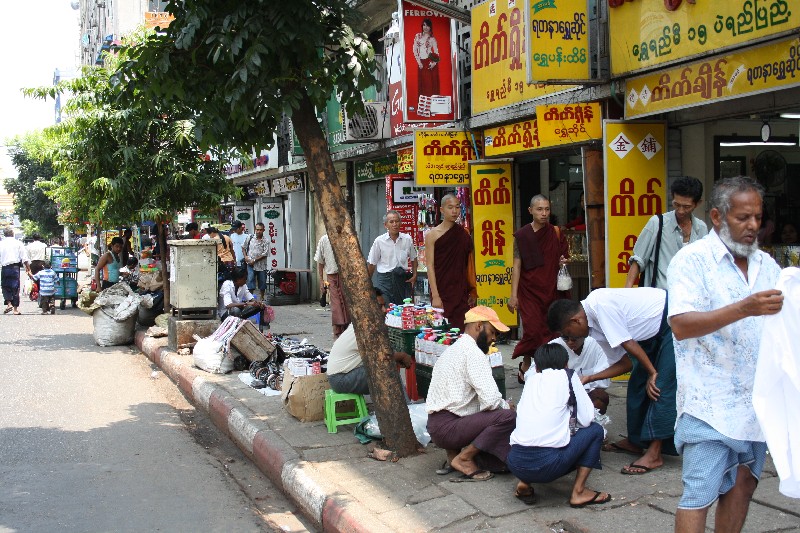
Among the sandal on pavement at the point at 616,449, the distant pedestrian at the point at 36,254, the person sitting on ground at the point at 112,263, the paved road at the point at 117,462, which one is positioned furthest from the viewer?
the distant pedestrian at the point at 36,254

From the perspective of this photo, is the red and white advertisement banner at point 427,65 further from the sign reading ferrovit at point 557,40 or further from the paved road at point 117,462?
the paved road at point 117,462

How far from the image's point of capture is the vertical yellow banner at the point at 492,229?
10.8m

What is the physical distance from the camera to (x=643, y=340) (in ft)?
17.8

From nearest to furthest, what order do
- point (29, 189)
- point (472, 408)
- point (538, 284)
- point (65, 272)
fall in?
point (472, 408), point (538, 284), point (65, 272), point (29, 189)

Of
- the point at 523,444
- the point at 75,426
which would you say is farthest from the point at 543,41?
the point at 75,426

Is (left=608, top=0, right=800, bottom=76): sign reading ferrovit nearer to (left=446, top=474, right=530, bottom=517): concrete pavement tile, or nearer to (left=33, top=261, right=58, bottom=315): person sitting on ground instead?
(left=446, top=474, right=530, bottom=517): concrete pavement tile

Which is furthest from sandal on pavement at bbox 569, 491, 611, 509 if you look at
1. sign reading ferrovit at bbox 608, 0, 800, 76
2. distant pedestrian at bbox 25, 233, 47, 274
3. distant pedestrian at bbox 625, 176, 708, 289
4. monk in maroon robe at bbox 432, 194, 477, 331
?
distant pedestrian at bbox 25, 233, 47, 274

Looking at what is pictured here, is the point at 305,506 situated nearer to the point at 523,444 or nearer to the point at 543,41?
the point at 523,444

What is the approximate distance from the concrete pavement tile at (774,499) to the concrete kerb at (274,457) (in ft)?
7.17

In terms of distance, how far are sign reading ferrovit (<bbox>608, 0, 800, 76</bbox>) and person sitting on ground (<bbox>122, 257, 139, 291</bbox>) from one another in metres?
10.8

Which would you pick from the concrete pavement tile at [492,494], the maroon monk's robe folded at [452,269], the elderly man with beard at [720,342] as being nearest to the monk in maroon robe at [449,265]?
the maroon monk's robe folded at [452,269]

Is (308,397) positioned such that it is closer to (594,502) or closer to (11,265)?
(594,502)

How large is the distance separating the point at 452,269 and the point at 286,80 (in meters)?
2.88

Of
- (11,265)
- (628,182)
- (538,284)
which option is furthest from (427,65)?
(11,265)
